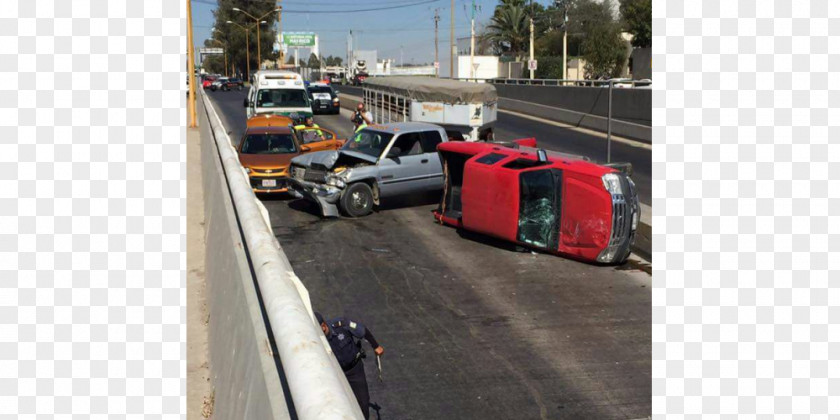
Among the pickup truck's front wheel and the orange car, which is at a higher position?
the orange car

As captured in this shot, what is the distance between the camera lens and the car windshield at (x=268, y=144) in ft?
70.8

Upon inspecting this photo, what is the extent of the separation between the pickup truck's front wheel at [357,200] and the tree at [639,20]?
51761 millimetres

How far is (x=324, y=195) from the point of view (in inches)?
715

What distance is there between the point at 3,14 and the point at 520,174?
1098 cm

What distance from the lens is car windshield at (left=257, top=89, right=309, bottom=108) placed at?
32156 millimetres

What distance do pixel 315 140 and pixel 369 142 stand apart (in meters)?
6.28

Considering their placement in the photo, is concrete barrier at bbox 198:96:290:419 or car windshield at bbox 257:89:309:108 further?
car windshield at bbox 257:89:309:108

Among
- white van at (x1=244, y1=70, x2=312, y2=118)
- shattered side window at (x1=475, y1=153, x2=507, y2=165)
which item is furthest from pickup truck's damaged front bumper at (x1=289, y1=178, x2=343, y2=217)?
white van at (x1=244, y1=70, x2=312, y2=118)

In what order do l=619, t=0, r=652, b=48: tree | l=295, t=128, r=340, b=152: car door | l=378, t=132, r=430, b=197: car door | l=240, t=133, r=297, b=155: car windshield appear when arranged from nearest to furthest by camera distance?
l=378, t=132, r=430, b=197: car door → l=240, t=133, r=297, b=155: car windshield → l=295, t=128, r=340, b=152: car door → l=619, t=0, r=652, b=48: tree

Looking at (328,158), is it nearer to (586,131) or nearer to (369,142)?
(369,142)

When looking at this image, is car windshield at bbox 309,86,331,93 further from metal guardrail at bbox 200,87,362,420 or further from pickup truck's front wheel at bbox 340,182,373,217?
metal guardrail at bbox 200,87,362,420

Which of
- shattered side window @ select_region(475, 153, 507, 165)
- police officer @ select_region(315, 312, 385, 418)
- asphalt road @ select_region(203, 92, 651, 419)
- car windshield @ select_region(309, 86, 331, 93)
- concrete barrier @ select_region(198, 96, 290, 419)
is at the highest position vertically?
car windshield @ select_region(309, 86, 331, 93)

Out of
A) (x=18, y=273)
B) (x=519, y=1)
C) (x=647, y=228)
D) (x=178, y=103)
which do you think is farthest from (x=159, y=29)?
(x=519, y=1)

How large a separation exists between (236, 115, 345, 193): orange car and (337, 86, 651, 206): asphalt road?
8281 millimetres
